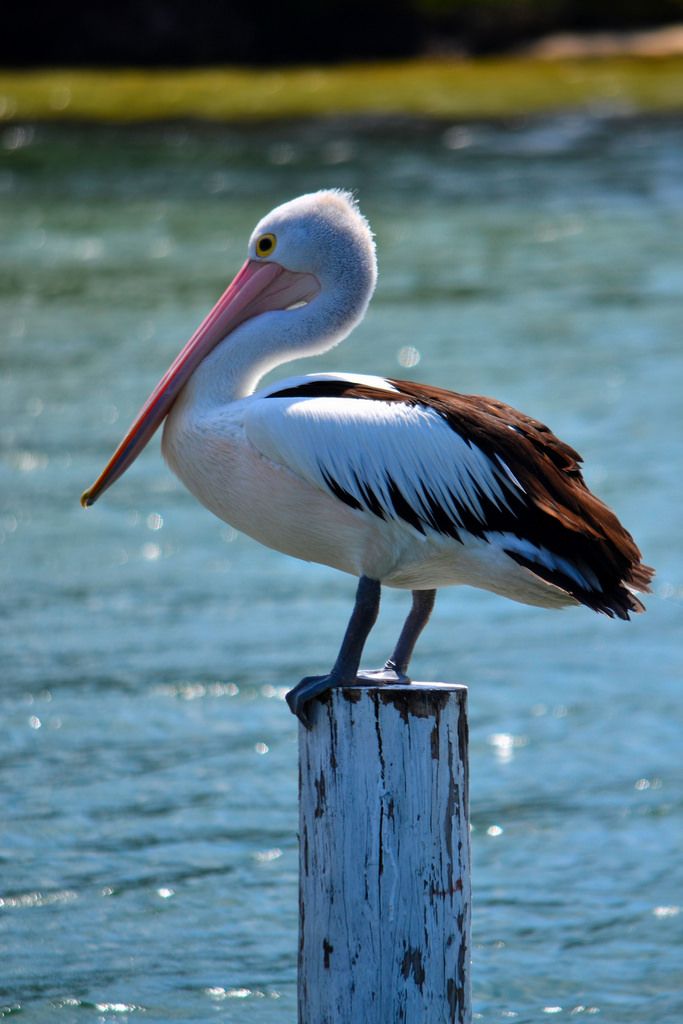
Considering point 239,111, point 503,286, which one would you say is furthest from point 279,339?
point 239,111

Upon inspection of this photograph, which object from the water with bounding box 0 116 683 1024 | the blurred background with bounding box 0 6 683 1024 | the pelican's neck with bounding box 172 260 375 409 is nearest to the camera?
the pelican's neck with bounding box 172 260 375 409

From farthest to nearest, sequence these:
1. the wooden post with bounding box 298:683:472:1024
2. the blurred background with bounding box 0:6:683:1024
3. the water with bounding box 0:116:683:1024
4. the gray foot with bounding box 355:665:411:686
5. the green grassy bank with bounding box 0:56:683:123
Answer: the green grassy bank with bounding box 0:56:683:123
the blurred background with bounding box 0:6:683:1024
the water with bounding box 0:116:683:1024
the gray foot with bounding box 355:665:411:686
the wooden post with bounding box 298:683:472:1024

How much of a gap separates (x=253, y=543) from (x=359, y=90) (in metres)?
11.1

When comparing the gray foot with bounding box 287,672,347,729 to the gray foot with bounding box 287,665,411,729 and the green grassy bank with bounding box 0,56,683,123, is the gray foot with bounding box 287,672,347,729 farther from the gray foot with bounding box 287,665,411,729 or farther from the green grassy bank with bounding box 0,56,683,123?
the green grassy bank with bounding box 0,56,683,123

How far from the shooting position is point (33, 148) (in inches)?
661

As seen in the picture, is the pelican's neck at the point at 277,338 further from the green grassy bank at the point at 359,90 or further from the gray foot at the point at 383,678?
the green grassy bank at the point at 359,90

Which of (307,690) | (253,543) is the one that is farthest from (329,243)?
(253,543)

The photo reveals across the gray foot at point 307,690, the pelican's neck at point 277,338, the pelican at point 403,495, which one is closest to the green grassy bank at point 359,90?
the pelican's neck at point 277,338

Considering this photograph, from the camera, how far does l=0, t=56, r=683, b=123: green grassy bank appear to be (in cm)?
1781

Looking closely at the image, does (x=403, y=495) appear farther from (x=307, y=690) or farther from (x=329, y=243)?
(x=329, y=243)

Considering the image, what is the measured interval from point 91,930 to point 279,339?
196 centimetres

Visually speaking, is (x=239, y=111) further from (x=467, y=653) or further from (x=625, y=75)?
(x=467, y=653)

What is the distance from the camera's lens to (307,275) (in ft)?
12.1

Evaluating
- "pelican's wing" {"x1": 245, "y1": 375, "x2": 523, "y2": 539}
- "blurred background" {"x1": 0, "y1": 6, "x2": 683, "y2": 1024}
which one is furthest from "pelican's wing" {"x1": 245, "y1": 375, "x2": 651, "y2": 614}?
"blurred background" {"x1": 0, "y1": 6, "x2": 683, "y2": 1024}
